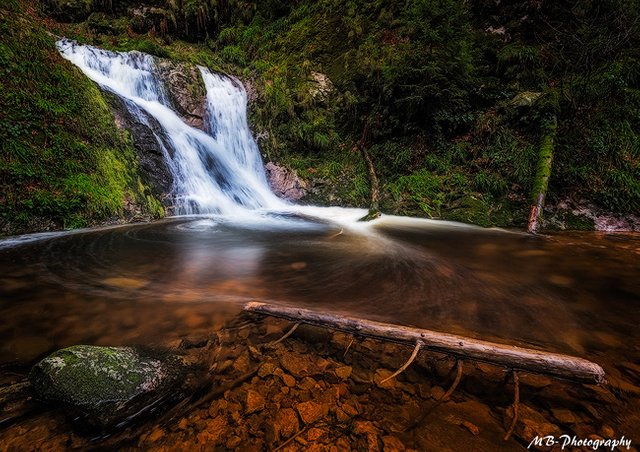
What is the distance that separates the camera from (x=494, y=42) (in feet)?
30.6

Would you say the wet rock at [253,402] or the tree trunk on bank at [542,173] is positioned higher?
the tree trunk on bank at [542,173]

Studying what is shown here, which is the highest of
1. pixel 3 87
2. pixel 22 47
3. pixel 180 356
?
pixel 22 47

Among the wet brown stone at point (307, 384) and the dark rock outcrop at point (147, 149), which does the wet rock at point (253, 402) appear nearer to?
the wet brown stone at point (307, 384)

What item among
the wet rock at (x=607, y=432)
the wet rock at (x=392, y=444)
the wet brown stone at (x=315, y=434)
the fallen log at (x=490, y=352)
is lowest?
the wet rock at (x=607, y=432)

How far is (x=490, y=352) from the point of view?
1612mm

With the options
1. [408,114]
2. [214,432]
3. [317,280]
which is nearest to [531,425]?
[214,432]

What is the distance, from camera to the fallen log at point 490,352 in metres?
1.54

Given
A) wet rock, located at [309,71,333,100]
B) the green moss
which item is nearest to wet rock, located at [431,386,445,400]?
the green moss

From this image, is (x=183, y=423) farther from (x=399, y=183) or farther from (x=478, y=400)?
(x=399, y=183)

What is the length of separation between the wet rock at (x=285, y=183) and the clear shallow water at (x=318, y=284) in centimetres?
386

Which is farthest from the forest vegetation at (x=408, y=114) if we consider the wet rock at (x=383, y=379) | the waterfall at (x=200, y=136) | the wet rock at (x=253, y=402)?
the wet rock at (x=383, y=379)

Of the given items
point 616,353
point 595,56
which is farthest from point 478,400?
point 595,56

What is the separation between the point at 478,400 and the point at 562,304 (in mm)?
2147

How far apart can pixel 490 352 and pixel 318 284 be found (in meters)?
1.96
